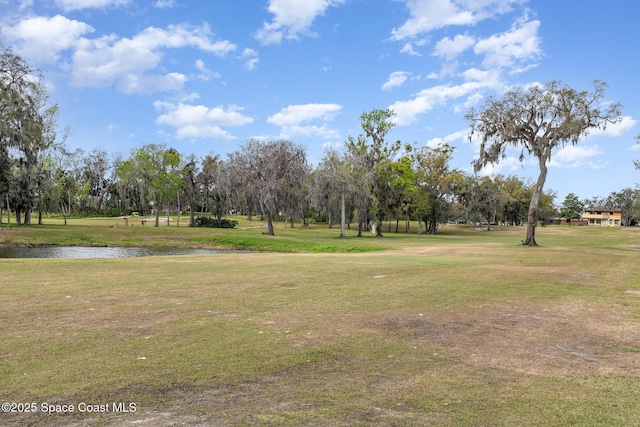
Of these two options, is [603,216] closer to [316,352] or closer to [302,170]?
[302,170]

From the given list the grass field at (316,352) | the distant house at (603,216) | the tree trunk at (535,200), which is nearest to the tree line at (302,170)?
the tree trunk at (535,200)

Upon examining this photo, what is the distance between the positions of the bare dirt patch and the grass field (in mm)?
40

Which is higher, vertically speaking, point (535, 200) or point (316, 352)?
point (535, 200)

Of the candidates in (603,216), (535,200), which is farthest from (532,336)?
(603,216)

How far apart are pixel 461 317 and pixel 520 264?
1383 centimetres

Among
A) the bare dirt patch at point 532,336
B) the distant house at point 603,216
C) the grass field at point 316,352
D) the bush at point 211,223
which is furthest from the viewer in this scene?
the distant house at point 603,216

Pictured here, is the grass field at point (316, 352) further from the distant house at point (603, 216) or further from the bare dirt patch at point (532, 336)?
the distant house at point (603, 216)

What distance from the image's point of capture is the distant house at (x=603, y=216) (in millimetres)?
166875

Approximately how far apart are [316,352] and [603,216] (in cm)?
19318

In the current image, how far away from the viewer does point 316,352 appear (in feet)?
23.1

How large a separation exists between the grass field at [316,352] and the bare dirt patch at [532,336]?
0.04 m

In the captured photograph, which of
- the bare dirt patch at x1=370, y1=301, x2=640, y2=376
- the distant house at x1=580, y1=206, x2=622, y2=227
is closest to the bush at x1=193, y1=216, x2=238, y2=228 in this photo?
the bare dirt patch at x1=370, y1=301, x2=640, y2=376

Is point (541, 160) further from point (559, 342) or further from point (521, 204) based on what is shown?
point (521, 204)

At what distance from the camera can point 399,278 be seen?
1598cm
